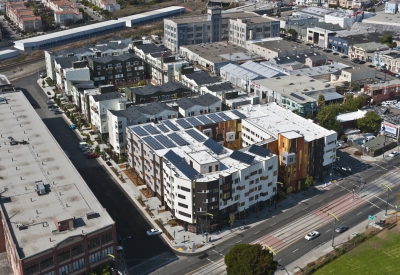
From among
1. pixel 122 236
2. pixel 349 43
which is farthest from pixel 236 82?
pixel 122 236

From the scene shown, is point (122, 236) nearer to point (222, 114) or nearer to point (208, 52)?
point (222, 114)

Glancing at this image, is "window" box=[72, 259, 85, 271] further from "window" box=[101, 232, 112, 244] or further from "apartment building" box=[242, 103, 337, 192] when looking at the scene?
"apartment building" box=[242, 103, 337, 192]

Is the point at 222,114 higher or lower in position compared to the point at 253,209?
higher

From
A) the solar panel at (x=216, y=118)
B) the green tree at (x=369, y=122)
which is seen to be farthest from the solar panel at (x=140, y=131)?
the green tree at (x=369, y=122)

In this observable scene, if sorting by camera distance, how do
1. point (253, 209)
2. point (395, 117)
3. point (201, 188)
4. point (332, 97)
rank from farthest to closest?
1. point (332, 97)
2. point (395, 117)
3. point (253, 209)
4. point (201, 188)

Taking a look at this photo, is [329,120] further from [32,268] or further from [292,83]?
[32,268]

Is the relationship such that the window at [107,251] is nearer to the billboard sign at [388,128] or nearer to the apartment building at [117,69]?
the billboard sign at [388,128]

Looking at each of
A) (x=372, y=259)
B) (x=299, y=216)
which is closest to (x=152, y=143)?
(x=299, y=216)
